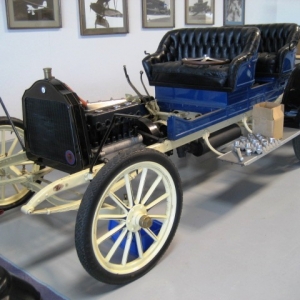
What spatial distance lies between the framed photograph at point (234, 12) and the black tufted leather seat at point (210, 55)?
13.5 ft

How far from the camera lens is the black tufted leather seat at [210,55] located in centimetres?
332

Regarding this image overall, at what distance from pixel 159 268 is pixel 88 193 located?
2.33 ft

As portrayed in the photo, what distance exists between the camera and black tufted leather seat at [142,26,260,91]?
3.32 metres

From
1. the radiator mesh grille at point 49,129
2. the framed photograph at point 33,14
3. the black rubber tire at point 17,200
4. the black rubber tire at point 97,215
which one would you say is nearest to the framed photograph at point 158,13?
the framed photograph at point 33,14

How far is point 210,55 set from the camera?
13.6 feet

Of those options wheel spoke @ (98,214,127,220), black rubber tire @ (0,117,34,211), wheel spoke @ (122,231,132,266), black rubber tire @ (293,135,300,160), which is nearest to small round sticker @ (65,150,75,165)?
wheel spoke @ (98,214,127,220)

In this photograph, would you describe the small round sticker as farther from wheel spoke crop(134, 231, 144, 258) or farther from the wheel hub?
wheel spoke crop(134, 231, 144, 258)

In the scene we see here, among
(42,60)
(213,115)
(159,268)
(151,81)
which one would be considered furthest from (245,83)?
(42,60)

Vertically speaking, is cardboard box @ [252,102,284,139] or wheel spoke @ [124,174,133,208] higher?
cardboard box @ [252,102,284,139]

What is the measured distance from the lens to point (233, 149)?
3.08 m

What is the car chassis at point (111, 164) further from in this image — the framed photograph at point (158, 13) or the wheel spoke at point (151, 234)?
the framed photograph at point (158, 13)

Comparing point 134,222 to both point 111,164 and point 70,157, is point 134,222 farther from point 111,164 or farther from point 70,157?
point 70,157

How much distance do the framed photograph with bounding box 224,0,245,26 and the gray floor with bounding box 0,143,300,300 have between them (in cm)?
522

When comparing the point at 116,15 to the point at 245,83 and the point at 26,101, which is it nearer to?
the point at 245,83
